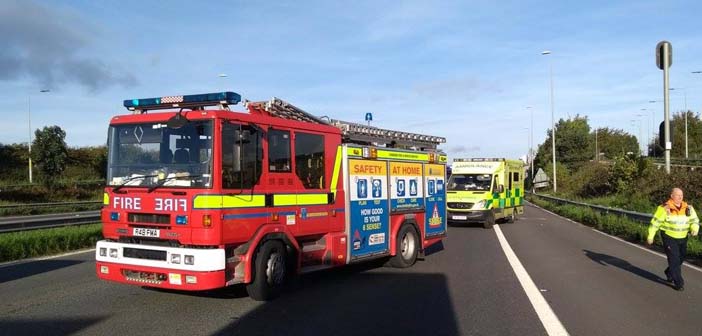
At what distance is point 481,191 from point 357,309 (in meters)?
14.4

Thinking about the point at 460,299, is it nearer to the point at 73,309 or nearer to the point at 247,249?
the point at 247,249

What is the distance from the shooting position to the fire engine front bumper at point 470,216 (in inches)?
799

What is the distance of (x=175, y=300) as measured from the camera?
25.7 feet

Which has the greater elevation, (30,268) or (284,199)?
(284,199)

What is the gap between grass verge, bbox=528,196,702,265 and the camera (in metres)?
12.7

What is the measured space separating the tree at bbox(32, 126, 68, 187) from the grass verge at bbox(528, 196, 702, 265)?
30904 millimetres

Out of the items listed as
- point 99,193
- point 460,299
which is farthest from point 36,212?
point 460,299

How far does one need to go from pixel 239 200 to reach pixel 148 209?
1.13m

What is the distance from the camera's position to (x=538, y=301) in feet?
25.9

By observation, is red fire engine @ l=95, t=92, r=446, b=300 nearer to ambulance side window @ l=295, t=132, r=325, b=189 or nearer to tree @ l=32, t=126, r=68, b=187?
ambulance side window @ l=295, t=132, r=325, b=189

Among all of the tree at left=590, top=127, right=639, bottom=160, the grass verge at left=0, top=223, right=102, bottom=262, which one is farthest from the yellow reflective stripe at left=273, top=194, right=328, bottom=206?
the tree at left=590, top=127, right=639, bottom=160

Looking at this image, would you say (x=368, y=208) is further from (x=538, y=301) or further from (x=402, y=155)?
(x=538, y=301)

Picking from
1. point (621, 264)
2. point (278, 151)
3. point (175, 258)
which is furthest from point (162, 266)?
point (621, 264)

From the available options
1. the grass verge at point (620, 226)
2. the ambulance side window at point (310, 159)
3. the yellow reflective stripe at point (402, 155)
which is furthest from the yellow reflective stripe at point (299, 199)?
the grass verge at point (620, 226)
